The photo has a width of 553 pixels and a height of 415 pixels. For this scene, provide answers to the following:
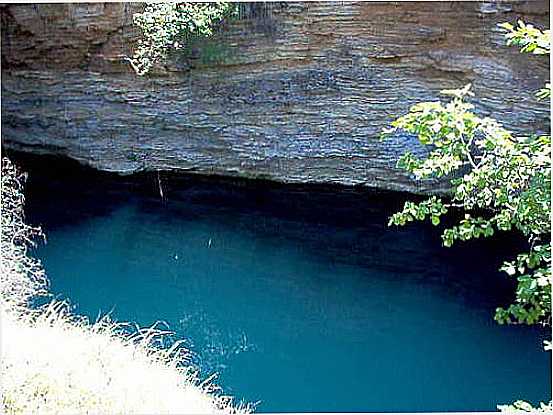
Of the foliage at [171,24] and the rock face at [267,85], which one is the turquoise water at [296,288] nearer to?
the rock face at [267,85]

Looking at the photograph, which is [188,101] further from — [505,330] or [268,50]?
[505,330]

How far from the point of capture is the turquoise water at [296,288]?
4387mm

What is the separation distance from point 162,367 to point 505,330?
2.23 metres

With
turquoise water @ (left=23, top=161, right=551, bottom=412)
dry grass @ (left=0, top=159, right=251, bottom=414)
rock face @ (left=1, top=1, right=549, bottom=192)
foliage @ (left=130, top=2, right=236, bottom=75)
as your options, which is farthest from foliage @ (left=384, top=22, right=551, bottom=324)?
foliage @ (left=130, top=2, right=236, bottom=75)

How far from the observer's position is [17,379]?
2.70m

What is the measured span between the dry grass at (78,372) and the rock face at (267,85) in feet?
8.06

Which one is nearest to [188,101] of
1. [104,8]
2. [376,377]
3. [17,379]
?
[104,8]

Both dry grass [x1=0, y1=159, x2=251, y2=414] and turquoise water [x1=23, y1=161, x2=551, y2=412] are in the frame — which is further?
turquoise water [x1=23, y1=161, x2=551, y2=412]

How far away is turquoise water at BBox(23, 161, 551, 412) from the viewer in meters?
4.39

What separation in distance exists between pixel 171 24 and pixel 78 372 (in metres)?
3.43

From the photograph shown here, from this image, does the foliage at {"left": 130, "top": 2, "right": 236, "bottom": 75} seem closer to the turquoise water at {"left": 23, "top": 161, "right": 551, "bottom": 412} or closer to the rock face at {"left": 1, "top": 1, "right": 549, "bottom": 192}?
the rock face at {"left": 1, "top": 1, "right": 549, "bottom": 192}

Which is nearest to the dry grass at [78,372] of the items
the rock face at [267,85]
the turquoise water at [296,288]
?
the turquoise water at [296,288]

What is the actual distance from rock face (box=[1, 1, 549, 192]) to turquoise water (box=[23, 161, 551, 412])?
0.31 meters

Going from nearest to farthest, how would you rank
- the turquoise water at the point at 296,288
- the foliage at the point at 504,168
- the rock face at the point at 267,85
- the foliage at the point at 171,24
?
the foliage at the point at 504,168, the turquoise water at the point at 296,288, the rock face at the point at 267,85, the foliage at the point at 171,24
